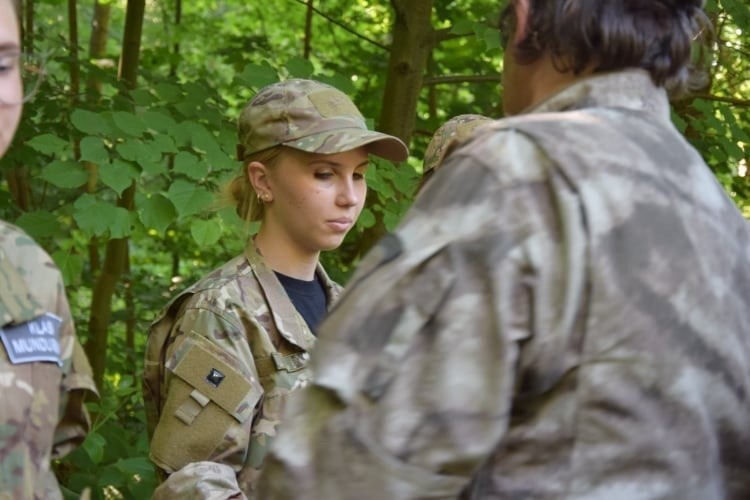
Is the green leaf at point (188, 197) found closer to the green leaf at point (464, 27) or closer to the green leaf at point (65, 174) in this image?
the green leaf at point (65, 174)

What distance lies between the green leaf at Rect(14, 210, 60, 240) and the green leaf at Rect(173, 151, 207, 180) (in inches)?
23.7

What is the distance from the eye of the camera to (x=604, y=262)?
160 cm

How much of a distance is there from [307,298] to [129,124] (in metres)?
1.43

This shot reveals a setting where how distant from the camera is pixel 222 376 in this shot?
9.25ft

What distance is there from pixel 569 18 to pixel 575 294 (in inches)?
18.9

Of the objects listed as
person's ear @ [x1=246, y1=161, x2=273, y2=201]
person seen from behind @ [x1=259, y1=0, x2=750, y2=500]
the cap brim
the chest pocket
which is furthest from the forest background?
person seen from behind @ [x1=259, y1=0, x2=750, y2=500]

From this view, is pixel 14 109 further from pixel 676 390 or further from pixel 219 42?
pixel 219 42

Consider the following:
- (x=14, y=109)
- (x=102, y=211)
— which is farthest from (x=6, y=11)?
(x=102, y=211)

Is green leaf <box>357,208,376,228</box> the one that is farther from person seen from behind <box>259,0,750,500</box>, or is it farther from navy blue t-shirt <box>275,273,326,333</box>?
person seen from behind <box>259,0,750,500</box>

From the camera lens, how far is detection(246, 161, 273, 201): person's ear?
331 centimetres

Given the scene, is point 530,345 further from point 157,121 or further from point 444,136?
point 157,121

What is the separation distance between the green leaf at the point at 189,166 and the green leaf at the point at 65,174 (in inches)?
13.1

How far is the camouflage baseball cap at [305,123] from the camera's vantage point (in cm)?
322

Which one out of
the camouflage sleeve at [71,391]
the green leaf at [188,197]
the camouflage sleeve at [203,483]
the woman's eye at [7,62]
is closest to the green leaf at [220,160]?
the green leaf at [188,197]
